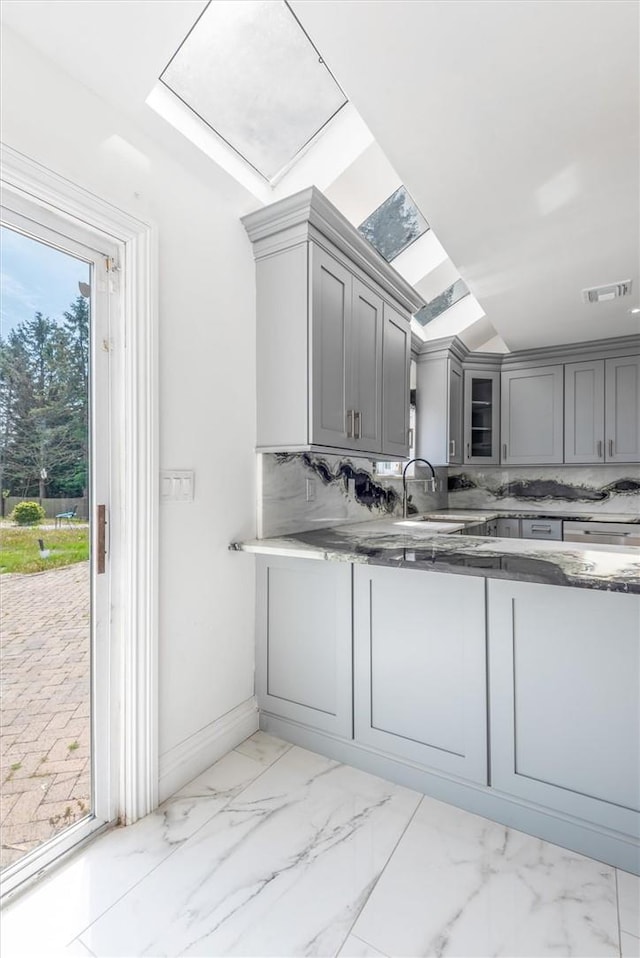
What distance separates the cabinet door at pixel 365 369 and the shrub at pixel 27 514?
1.35 metres

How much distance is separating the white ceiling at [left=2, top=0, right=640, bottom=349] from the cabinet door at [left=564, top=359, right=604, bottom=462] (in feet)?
6.18

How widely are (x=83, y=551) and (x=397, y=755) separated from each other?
141 centimetres

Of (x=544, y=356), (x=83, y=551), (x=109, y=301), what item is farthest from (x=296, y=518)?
(x=544, y=356)

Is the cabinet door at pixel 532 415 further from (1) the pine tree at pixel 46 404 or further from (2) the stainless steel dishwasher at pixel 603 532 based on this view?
(1) the pine tree at pixel 46 404

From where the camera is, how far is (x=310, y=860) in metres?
1.41

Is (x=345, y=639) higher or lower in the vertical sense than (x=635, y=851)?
higher

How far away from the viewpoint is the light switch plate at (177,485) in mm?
1715

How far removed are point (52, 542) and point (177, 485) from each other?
0.48 m

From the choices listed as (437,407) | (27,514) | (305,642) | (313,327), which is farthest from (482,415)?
(27,514)

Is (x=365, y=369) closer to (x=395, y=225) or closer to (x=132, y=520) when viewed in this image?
(x=395, y=225)

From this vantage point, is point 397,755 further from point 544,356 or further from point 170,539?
point 544,356

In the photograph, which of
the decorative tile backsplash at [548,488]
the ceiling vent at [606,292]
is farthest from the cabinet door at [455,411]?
the ceiling vent at [606,292]

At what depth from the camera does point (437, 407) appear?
3.94 meters

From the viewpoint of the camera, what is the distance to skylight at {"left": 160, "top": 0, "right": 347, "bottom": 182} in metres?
1.51
